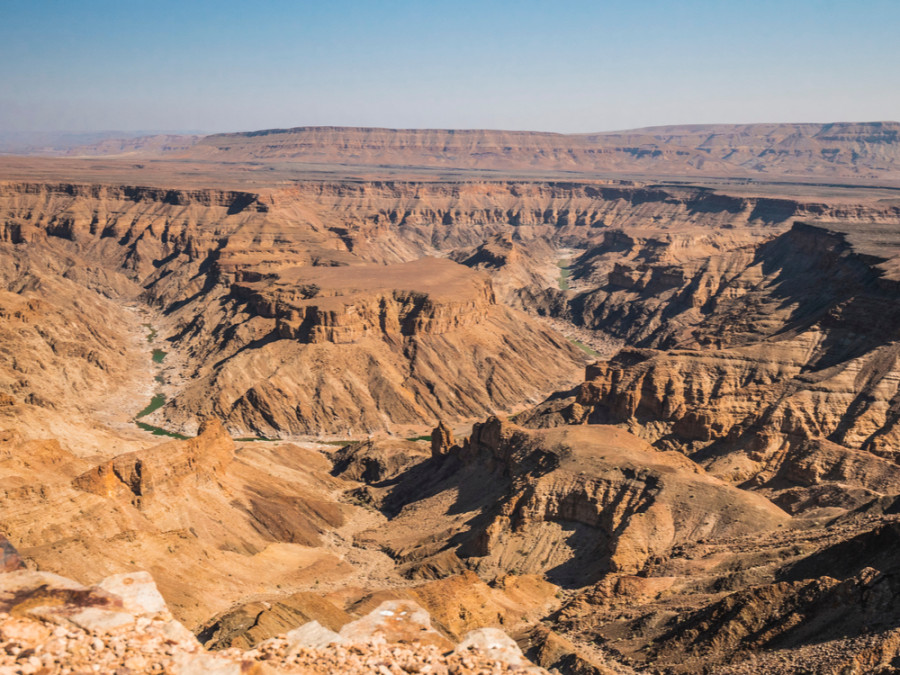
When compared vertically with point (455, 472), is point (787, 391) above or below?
above

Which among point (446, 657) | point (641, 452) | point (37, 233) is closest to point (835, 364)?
point (641, 452)

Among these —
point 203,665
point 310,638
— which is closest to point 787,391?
point 310,638

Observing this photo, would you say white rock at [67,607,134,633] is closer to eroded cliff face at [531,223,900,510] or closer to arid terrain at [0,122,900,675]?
arid terrain at [0,122,900,675]

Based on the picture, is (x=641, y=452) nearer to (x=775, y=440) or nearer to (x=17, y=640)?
(x=775, y=440)

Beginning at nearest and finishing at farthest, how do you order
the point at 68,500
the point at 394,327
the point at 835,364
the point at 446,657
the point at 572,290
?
1. the point at 446,657
2. the point at 68,500
3. the point at 835,364
4. the point at 394,327
5. the point at 572,290

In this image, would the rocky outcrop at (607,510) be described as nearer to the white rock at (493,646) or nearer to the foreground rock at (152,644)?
the white rock at (493,646)

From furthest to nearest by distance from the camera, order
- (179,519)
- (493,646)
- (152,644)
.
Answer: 1. (179,519)
2. (493,646)
3. (152,644)

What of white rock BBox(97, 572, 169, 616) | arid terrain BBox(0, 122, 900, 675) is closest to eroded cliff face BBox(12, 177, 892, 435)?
arid terrain BBox(0, 122, 900, 675)

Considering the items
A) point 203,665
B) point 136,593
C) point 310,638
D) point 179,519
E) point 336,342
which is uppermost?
point 136,593

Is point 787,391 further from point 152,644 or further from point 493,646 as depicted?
point 152,644
